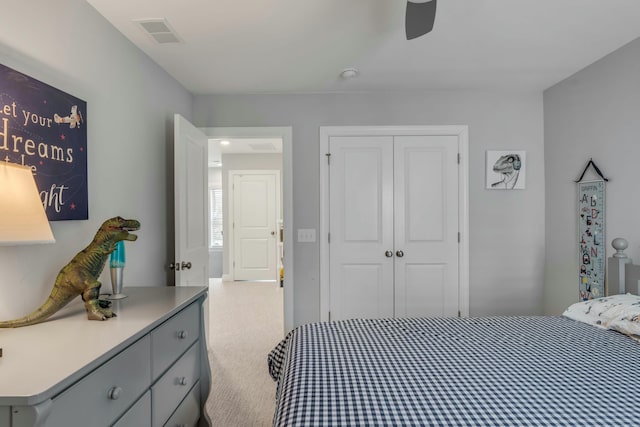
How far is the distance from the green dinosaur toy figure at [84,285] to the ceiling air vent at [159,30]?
1.21 metres

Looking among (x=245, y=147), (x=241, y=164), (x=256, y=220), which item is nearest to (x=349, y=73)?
(x=245, y=147)

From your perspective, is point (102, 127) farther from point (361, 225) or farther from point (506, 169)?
point (506, 169)

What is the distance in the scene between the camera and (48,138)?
148 cm

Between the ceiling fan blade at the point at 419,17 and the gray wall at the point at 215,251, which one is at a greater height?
the ceiling fan blade at the point at 419,17

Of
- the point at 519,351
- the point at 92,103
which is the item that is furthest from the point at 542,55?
the point at 92,103

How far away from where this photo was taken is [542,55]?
240 centimetres

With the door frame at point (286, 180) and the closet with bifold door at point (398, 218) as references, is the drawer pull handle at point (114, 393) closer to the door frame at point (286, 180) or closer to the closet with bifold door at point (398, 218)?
the door frame at point (286, 180)

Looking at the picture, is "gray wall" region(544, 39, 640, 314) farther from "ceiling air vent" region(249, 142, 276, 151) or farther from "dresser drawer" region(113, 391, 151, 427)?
"ceiling air vent" region(249, 142, 276, 151)

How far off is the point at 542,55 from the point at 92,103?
9.43 ft

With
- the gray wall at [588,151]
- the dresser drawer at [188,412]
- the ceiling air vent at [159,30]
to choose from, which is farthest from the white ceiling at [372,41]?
the dresser drawer at [188,412]

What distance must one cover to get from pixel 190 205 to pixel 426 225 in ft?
6.69

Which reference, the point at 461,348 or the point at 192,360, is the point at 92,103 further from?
the point at 461,348

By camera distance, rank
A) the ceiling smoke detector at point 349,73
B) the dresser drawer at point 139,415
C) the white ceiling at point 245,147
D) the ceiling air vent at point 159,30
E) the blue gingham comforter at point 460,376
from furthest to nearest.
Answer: the white ceiling at point 245,147
the ceiling smoke detector at point 349,73
the ceiling air vent at point 159,30
the dresser drawer at point 139,415
the blue gingham comforter at point 460,376

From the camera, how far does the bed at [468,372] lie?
1.05 metres
